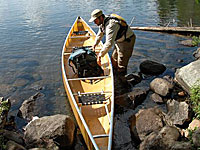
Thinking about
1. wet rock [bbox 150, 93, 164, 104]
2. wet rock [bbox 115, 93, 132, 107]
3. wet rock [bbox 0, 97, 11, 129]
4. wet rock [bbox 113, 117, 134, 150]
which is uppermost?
wet rock [bbox 0, 97, 11, 129]

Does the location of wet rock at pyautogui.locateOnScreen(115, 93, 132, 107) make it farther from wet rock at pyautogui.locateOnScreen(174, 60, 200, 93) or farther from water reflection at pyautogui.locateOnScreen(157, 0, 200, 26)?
water reflection at pyautogui.locateOnScreen(157, 0, 200, 26)

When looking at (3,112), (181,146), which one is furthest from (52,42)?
(181,146)

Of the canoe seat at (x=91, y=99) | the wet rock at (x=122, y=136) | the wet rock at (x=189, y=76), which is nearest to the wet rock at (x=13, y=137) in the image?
the canoe seat at (x=91, y=99)

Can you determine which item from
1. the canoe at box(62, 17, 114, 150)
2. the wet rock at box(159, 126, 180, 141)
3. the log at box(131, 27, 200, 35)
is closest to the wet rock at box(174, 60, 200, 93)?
the wet rock at box(159, 126, 180, 141)

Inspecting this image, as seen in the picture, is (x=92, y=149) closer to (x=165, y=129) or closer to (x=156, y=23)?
(x=165, y=129)

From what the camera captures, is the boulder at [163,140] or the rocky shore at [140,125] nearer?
the boulder at [163,140]

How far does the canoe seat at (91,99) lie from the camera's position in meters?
6.11

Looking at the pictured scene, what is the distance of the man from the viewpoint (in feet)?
21.7

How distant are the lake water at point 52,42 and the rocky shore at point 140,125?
1.18 metres

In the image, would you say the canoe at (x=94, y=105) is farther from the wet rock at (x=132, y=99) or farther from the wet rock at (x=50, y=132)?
the wet rock at (x=132, y=99)

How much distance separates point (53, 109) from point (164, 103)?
161 inches

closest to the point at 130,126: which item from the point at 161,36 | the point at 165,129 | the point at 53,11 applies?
the point at 165,129

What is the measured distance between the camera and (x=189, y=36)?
1434cm

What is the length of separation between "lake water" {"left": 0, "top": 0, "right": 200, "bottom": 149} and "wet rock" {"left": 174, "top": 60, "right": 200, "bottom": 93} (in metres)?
1.97
